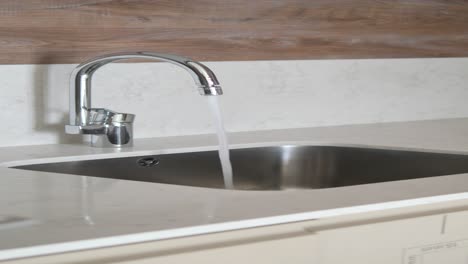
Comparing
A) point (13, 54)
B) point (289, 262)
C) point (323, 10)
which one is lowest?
point (289, 262)

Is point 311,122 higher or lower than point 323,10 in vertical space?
lower

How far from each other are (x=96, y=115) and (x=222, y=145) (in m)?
0.26

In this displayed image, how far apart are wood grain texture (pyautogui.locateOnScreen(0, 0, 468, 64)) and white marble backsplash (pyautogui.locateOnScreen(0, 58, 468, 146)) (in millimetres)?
32

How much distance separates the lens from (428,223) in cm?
94

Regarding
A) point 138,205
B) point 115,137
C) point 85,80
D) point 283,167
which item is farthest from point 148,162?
point 138,205

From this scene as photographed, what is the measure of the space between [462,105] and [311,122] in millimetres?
539

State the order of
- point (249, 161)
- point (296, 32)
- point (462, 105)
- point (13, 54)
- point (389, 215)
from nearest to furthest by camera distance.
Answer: point (389, 215)
point (13, 54)
point (249, 161)
point (296, 32)
point (462, 105)

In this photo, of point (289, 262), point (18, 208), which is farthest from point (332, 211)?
point (18, 208)

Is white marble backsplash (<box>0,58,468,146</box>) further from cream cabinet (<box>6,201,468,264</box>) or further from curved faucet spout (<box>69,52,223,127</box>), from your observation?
cream cabinet (<box>6,201,468,264</box>)

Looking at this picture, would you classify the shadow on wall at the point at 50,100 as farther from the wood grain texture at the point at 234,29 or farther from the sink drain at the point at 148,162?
the sink drain at the point at 148,162

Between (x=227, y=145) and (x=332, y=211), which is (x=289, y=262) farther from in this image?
(x=227, y=145)

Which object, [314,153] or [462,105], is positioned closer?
[314,153]

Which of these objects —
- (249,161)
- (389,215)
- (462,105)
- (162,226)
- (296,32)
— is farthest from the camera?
(462,105)

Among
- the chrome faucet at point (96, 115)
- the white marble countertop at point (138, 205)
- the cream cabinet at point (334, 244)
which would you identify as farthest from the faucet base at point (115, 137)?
the cream cabinet at point (334, 244)
